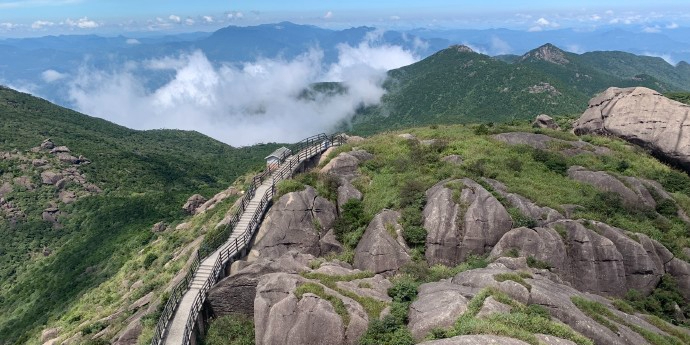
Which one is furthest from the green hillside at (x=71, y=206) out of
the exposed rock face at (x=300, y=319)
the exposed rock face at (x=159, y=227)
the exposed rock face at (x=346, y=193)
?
the exposed rock face at (x=300, y=319)

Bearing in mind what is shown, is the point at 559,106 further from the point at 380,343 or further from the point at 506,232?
the point at 380,343

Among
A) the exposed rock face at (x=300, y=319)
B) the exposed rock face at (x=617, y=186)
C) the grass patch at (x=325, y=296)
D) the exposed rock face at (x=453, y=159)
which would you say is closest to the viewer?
the exposed rock face at (x=300, y=319)

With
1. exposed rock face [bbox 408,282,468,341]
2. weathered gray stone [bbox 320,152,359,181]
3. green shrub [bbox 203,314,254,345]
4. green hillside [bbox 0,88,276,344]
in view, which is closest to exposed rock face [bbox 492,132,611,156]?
weathered gray stone [bbox 320,152,359,181]

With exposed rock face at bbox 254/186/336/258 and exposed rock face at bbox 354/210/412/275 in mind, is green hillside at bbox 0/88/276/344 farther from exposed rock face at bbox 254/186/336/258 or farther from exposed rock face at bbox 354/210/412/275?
exposed rock face at bbox 354/210/412/275

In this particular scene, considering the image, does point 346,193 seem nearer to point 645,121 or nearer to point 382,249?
point 382,249

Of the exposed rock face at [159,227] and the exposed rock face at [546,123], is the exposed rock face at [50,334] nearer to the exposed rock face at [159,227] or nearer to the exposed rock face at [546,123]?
the exposed rock face at [159,227]
